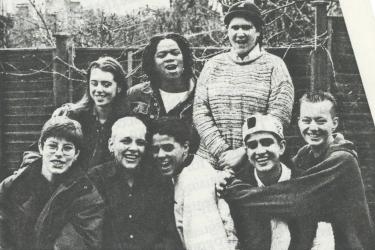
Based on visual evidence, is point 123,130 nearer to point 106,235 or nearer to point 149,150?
point 149,150

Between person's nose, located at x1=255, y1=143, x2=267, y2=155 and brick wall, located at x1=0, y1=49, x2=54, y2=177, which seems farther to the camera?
brick wall, located at x1=0, y1=49, x2=54, y2=177

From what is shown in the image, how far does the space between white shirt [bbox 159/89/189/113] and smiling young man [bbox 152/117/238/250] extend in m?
0.03

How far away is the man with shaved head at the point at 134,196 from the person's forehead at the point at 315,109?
357 millimetres

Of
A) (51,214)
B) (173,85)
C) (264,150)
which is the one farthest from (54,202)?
(264,150)

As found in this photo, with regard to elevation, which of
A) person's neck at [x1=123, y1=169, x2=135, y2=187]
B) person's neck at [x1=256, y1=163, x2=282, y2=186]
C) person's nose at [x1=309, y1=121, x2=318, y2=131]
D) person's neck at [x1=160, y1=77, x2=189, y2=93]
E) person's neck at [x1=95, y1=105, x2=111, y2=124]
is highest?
person's neck at [x1=160, y1=77, x2=189, y2=93]

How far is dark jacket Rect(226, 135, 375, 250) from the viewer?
111 cm

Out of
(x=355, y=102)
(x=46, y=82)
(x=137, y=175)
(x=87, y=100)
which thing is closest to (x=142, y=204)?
(x=137, y=175)

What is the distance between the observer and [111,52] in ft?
3.94

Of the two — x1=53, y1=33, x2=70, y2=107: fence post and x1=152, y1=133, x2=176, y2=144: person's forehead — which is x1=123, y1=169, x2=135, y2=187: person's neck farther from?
x1=53, y1=33, x2=70, y2=107: fence post

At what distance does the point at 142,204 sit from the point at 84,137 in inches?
8.1

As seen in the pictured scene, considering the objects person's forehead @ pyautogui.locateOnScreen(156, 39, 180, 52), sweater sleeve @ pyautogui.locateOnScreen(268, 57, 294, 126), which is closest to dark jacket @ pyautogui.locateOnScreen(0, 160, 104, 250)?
person's forehead @ pyautogui.locateOnScreen(156, 39, 180, 52)

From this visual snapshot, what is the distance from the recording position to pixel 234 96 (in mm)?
1138

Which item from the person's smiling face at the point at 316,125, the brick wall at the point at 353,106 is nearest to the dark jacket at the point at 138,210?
the person's smiling face at the point at 316,125

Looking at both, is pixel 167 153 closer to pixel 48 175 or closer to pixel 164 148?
pixel 164 148
